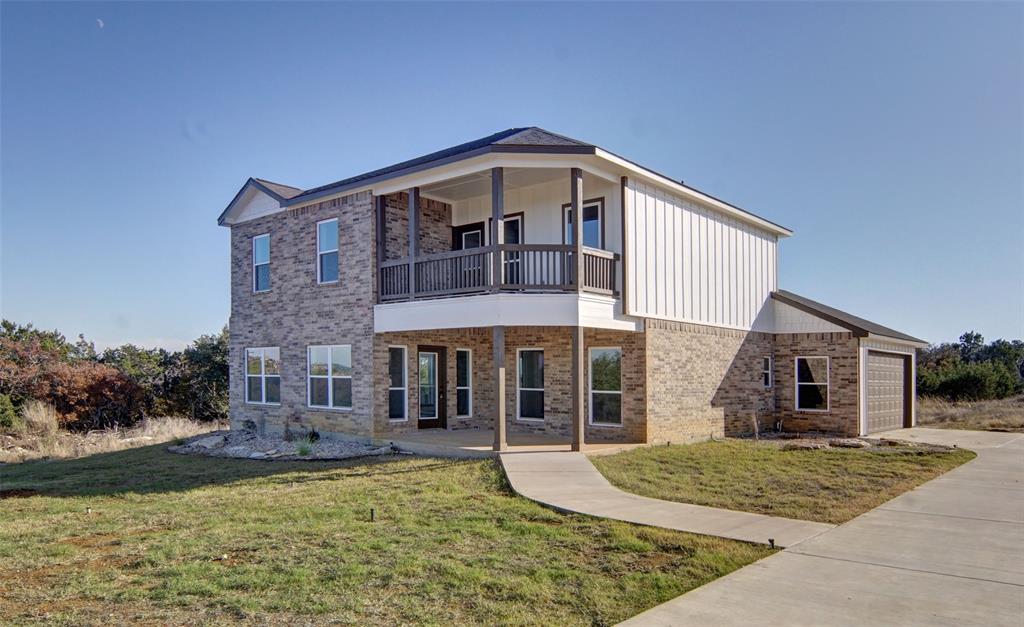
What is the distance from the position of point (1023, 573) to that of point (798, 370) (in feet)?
48.4

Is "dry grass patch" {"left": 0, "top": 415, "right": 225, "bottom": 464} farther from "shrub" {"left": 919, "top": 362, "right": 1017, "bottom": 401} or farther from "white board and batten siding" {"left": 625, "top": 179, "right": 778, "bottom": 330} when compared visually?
"shrub" {"left": 919, "top": 362, "right": 1017, "bottom": 401}

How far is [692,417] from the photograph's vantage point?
680 inches

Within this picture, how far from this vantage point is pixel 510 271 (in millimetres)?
15875

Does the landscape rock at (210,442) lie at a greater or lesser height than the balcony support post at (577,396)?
lesser

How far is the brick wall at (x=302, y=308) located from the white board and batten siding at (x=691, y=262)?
625 centimetres

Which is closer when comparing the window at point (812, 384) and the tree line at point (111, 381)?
the window at point (812, 384)

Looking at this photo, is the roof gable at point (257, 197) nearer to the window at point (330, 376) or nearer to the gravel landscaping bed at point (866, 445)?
the window at point (330, 376)

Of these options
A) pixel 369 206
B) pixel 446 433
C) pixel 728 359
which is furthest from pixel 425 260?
pixel 728 359

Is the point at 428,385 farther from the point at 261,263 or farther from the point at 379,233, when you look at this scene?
the point at 261,263

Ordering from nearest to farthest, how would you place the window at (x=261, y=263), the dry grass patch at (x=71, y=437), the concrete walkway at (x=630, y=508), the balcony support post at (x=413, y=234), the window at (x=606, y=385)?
the concrete walkway at (x=630, y=508) < the balcony support post at (x=413, y=234) < the window at (x=606, y=385) < the dry grass patch at (x=71, y=437) < the window at (x=261, y=263)

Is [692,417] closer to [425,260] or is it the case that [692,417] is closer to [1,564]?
[425,260]

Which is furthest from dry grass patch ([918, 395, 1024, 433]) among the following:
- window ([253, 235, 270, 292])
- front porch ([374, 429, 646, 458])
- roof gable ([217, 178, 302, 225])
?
roof gable ([217, 178, 302, 225])

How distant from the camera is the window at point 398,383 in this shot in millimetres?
17219

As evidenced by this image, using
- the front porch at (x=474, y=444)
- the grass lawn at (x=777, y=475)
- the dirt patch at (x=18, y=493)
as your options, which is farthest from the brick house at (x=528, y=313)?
the dirt patch at (x=18, y=493)
